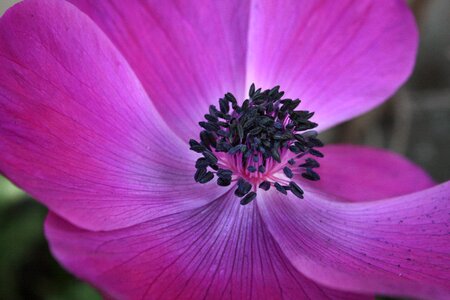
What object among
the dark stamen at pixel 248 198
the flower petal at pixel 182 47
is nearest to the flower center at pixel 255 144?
the dark stamen at pixel 248 198

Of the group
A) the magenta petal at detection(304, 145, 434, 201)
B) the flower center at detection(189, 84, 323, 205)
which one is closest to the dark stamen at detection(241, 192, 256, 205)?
the flower center at detection(189, 84, 323, 205)

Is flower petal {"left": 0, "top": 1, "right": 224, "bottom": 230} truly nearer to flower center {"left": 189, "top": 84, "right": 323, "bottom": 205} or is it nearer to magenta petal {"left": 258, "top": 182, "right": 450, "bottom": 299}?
flower center {"left": 189, "top": 84, "right": 323, "bottom": 205}

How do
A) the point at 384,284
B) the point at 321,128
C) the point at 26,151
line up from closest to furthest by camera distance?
the point at 384,284 → the point at 26,151 → the point at 321,128

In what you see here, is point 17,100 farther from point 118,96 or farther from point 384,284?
point 384,284

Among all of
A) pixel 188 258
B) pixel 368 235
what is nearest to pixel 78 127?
pixel 188 258

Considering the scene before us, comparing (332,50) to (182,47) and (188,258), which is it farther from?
Result: (188,258)

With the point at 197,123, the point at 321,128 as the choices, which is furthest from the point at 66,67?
the point at 321,128

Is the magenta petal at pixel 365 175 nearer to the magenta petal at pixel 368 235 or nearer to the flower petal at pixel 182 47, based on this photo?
the magenta petal at pixel 368 235
